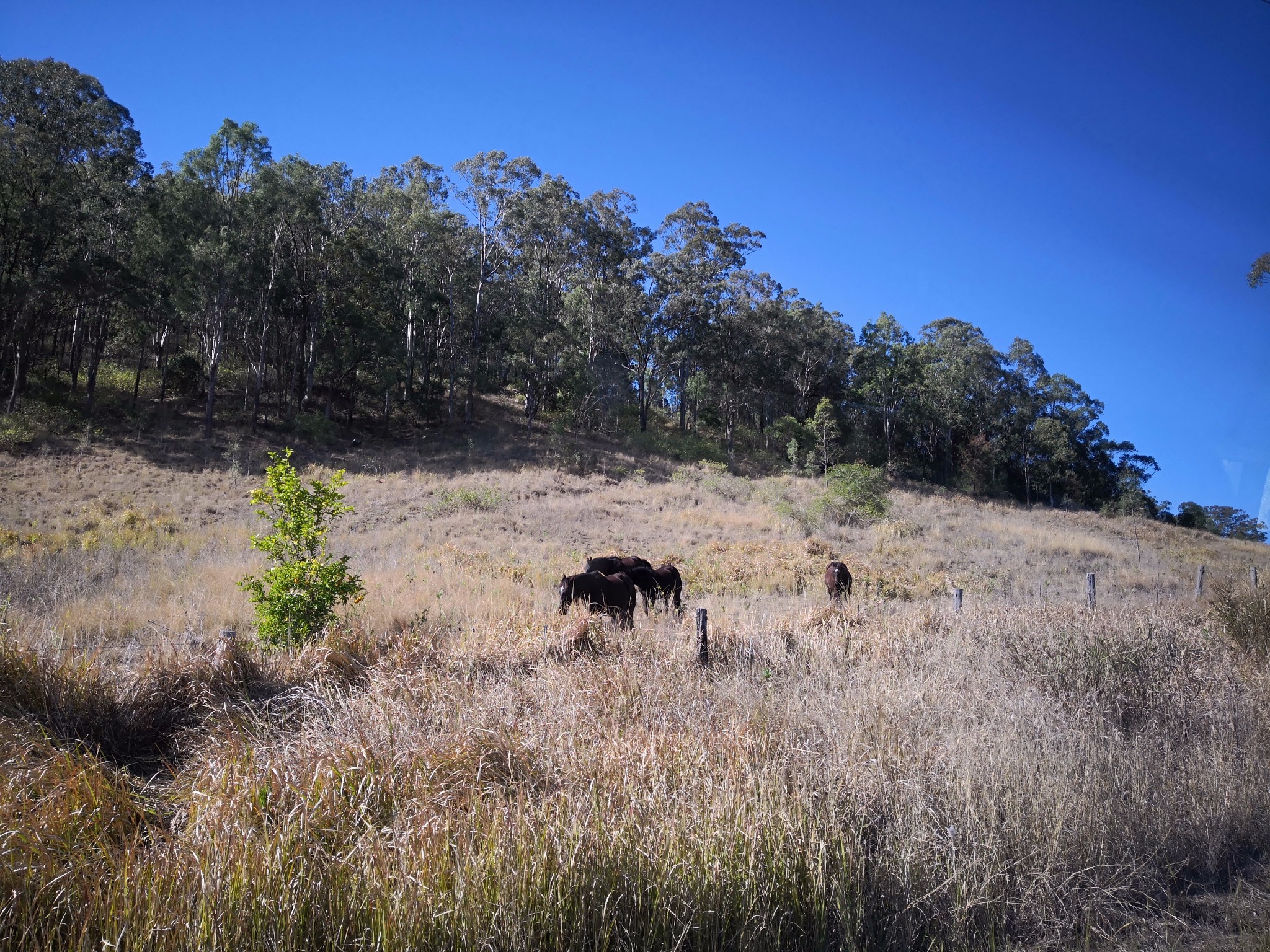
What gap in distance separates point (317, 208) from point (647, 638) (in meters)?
38.7

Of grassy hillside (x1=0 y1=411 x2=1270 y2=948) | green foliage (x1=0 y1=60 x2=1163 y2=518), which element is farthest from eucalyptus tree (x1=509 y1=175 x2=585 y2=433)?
grassy hillside (x1=0 y1=411 x2=1270 y2=948)

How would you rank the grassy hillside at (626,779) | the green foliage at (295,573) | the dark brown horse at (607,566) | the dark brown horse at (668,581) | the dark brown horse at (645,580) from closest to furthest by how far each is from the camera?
the grassy hillside at (626,779)
the green foliage at (295,573)
the dark brown horse at (607,566)
the dark brown horse at (645,580)
the dark brown horse at (668,581)

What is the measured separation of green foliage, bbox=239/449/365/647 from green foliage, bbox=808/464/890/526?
21921mm

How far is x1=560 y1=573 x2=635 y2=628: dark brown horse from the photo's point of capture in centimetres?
949

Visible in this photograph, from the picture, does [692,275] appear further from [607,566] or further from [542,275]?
[607,566]

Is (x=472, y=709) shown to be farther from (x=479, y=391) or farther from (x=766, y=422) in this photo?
(x=766, y=422)

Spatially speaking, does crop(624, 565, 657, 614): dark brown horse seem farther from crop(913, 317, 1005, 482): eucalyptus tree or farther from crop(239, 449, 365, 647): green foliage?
crop(913, 317, 1005, 482): eucalyptus tree

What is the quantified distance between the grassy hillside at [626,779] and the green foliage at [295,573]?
2.64ft

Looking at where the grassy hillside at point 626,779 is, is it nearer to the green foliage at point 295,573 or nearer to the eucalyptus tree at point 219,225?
the green foliage at point 295,573

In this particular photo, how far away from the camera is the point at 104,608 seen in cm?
904

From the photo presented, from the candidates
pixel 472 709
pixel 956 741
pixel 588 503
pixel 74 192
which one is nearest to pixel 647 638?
pixel 472 709

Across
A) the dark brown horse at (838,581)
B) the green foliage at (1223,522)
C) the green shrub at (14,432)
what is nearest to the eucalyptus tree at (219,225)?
the green shrub at (14,432)

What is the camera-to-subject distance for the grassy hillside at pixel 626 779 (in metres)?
3.10

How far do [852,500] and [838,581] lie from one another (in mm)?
17143
